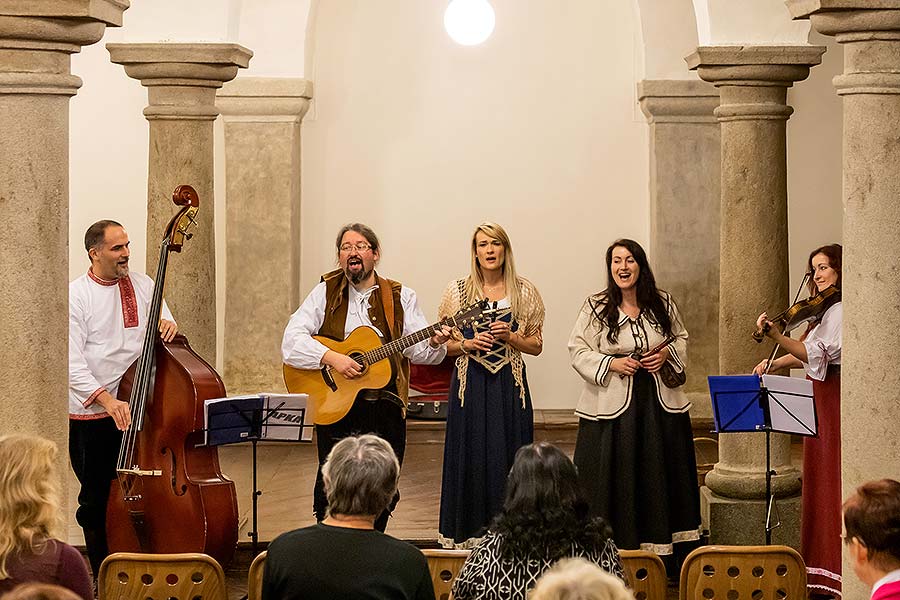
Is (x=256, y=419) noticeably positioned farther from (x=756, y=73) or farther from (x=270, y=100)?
(x=270, y=100)

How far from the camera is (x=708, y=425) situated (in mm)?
10797

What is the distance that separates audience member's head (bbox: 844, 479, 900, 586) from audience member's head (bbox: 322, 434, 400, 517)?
1.26 m

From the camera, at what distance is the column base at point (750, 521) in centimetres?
741

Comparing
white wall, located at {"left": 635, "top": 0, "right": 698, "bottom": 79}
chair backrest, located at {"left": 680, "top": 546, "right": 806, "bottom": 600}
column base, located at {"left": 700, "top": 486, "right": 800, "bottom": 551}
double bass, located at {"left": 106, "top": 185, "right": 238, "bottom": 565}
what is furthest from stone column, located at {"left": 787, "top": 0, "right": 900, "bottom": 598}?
white wall, located at {"left": 635, "top": 0, "right": 698, "bottom": 79}

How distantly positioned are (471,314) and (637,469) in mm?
1102

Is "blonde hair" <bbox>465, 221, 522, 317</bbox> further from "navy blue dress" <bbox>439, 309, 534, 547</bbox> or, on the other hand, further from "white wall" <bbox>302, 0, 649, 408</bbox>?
"white wall" <bbox>302, 0, 649, 408</bbox>

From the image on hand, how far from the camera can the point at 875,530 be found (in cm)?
342

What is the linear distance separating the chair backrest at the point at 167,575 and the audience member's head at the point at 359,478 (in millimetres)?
786

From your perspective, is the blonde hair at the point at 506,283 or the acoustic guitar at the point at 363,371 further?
the blonde hair at the point at 506,283

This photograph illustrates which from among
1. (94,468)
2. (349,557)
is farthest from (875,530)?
(94,468)

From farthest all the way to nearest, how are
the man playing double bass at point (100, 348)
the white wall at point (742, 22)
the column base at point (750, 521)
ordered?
1. the white wall at point (742, 22)
2. the column base at point (750, 521)
3. the man playing double bass at point (100, 348)

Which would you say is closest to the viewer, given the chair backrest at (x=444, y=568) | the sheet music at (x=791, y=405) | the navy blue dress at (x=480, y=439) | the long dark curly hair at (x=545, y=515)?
the long dark curly hair at (x=545, y=515)

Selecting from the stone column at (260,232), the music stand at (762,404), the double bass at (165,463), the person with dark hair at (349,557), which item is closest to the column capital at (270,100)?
the stone column at (260,232)

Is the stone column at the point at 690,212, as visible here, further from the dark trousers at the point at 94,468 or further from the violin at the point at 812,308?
the dark trousers at the point at 94,468
